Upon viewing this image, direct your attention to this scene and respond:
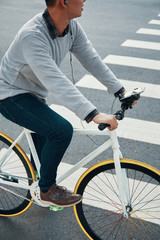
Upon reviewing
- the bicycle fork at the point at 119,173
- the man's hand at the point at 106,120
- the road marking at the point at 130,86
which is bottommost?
the road marking at the point at 130,86

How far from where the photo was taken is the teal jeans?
2.71 metres

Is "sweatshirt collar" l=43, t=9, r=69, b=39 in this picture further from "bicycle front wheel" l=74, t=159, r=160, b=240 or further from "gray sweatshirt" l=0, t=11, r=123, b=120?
"bicycle front wheel" l=74, t=159, r=160, b=240

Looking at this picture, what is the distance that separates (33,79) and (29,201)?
126 centimetres

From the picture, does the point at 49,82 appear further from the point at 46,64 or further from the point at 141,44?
the point at 141,44

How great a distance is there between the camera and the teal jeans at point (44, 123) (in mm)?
2711

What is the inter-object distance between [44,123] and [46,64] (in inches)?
18.3

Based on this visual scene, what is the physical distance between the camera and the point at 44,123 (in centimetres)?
273

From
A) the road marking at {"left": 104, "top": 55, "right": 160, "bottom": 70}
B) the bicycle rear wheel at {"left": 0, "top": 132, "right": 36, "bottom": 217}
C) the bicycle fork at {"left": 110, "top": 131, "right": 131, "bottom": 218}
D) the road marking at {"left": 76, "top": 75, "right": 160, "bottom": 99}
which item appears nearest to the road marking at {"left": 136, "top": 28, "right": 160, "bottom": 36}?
the road marking at {"left": 104, "top": 55, "right": 160, "bottom": 70}

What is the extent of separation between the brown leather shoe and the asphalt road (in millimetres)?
489

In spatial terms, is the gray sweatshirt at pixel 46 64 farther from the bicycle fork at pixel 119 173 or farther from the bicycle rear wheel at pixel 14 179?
the bicycle rear wheel at pixel 14 179

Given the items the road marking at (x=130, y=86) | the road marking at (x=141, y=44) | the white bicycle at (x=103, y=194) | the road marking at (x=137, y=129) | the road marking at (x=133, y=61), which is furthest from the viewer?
the road marking at (x=141, y=44)

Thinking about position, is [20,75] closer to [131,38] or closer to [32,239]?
[32,239]

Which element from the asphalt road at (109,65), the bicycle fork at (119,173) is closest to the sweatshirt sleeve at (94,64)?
the bicycle fork at (119,173)

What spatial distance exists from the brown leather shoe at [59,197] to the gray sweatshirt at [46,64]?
0.79 m
